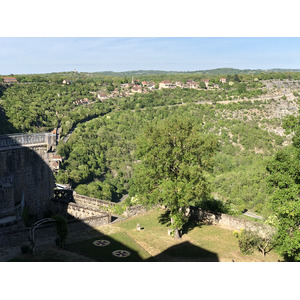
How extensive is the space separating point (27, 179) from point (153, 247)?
1052 cm

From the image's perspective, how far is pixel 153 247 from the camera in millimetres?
20297

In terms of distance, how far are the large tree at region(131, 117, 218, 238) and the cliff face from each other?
7.65 meters

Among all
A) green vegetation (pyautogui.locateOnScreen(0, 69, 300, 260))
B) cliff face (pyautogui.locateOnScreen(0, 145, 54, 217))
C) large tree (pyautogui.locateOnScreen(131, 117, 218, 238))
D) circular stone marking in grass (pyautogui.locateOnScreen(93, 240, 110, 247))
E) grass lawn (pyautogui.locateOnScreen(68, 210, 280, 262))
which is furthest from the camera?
green vegetation (pyautogui.locateOnScreen(0, 69, 300, 260))

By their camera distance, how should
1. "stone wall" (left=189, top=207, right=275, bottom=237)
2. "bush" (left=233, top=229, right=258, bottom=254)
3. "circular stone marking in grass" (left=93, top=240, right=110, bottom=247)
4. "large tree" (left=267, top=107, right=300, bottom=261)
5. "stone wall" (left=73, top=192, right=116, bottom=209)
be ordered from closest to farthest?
"large tree" (left=267, top=107, right=300, bottom=261), "bush" (left=233, top=229, right=258, bottom=254), "circular stone marking in grass" (left=93, top=240, right=110, bottom=247), "stone wall" (left=189, top=207, right=275, bottom=237), "stone wall" (left=73, top=192, right=116, bottom=209)

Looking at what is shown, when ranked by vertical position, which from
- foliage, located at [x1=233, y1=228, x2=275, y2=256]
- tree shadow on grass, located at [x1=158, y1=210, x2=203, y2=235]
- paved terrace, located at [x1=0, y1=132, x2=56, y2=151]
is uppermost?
paved terrace, located at [x1=0, y1=132, x2=56, y2=151]

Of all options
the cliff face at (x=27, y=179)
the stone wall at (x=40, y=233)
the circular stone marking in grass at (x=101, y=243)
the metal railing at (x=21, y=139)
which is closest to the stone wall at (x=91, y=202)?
the cliff face at (x=27, y=179)

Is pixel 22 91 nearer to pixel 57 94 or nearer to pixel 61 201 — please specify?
pixel 57 94

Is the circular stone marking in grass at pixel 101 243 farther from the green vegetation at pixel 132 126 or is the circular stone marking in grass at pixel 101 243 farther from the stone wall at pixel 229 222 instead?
the green vegetation at pixel 132 126

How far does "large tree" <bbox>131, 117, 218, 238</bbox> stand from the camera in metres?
20.9

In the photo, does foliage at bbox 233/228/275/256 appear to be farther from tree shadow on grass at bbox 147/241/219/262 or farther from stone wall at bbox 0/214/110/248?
stone wall at bbox 0/214/110/248

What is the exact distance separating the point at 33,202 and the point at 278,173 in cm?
1739

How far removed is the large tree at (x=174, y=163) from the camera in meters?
20.9

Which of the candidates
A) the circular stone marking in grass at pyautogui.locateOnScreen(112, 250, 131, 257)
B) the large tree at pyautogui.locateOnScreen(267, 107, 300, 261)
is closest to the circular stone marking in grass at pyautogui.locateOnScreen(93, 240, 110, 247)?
the circular stone marking in grass at pyautogui.locateOnScreen(112, 250, 131, 257)

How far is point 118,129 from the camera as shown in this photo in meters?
87.1
